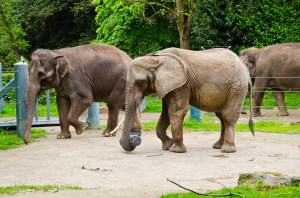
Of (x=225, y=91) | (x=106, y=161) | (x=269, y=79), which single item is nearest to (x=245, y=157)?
(x=225, y=91)

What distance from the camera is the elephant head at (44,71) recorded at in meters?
15.1

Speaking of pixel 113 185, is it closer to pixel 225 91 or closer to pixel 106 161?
pixel 106 161

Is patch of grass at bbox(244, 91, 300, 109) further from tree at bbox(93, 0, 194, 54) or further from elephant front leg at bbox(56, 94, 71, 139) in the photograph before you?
elephant front leg at bbox(56, 94, 71, 139)

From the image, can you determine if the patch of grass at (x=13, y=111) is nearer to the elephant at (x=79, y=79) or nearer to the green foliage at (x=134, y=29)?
the green foliage at (x=134, y=29)

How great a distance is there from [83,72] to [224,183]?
6.86m

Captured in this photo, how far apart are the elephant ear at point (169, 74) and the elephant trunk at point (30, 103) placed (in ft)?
10.2

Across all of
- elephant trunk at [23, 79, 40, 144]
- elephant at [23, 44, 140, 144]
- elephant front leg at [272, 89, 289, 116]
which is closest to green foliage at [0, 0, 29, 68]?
elephant front leg at [272, 89, 289, 116]

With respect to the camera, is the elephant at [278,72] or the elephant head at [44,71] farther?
the elephant at [278,72]

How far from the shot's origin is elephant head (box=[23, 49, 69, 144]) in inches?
596

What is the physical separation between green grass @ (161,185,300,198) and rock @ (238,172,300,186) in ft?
0.36

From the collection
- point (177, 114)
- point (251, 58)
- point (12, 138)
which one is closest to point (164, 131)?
point (177, 114)

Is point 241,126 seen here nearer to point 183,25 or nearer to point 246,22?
point 246,22

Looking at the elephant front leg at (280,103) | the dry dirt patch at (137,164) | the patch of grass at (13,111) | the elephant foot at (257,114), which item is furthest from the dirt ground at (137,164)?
the patch of grass at (13,111)

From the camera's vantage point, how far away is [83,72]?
16.0m
